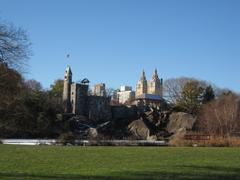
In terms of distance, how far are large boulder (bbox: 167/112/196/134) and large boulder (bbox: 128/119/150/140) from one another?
4.85 meters

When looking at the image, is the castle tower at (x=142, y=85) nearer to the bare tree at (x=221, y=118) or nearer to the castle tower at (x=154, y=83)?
the castle tower at (x=154, y=83)

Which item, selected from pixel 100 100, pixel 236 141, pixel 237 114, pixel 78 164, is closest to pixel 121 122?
pixel 100 100

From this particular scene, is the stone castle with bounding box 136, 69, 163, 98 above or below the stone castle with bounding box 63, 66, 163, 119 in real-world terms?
above

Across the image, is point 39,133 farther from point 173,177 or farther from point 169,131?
point 173,177

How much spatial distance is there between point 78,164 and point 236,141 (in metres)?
30.0

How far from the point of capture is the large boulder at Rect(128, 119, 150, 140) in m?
83.5

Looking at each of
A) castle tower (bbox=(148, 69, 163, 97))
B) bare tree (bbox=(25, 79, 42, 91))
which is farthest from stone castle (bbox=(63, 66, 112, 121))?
castle tower (bbox=(148, 69, 163, 97))

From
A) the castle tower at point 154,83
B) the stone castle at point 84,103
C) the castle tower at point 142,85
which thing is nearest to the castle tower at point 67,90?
the stone castle at point 84,103

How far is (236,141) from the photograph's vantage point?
4675 cm

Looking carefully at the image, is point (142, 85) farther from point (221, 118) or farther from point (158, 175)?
point (158, 175)

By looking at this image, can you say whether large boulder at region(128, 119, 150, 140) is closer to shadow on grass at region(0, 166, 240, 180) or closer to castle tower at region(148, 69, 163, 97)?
shadow on grass at region(0, 166, 240, 180)

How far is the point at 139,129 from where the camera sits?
283ft

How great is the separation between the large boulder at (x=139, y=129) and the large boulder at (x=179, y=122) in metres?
4.85

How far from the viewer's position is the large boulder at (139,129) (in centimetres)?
8349
